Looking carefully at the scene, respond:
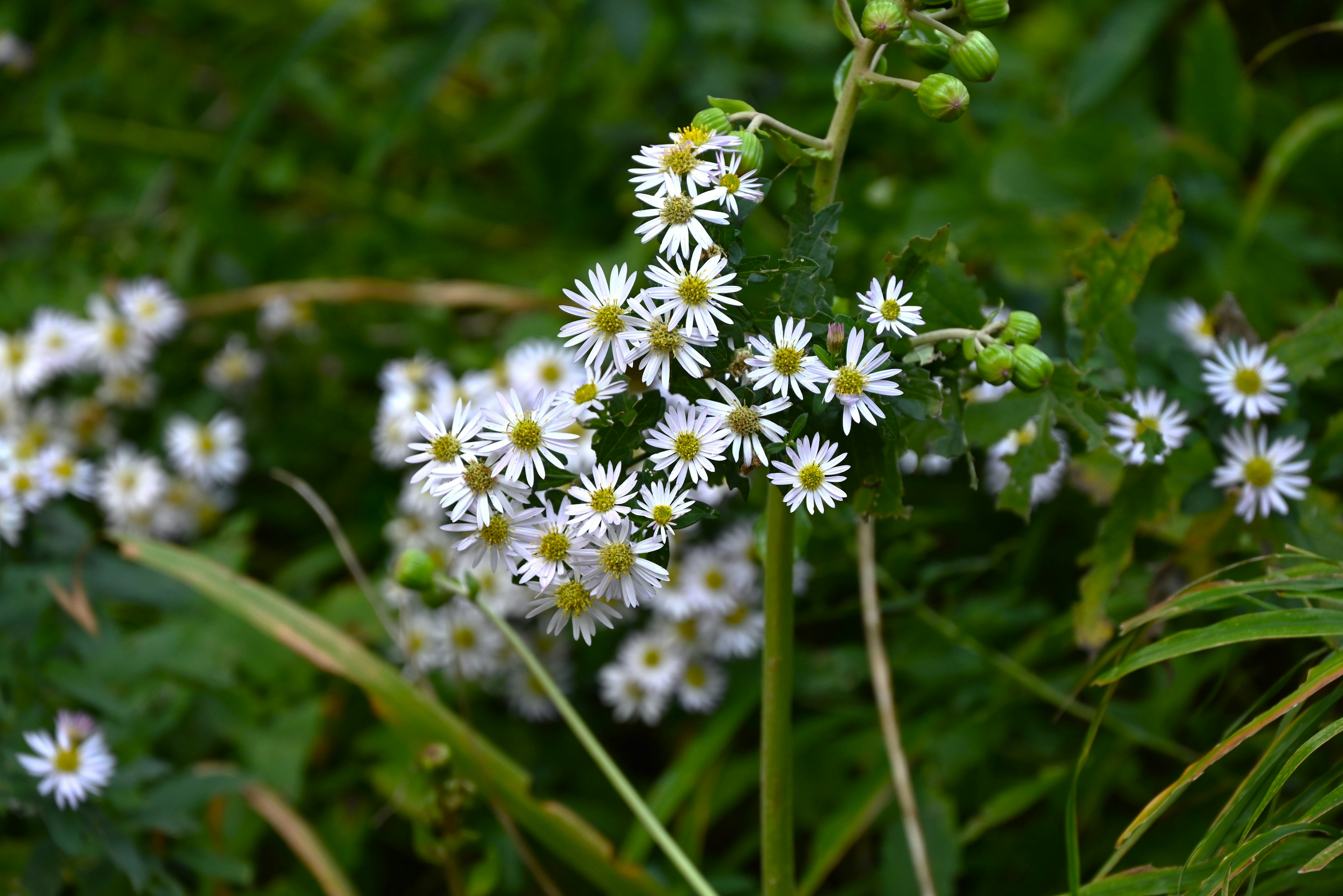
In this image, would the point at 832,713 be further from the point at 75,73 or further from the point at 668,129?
the point at 75,73

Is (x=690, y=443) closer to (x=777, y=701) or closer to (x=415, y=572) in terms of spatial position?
(x=777, y=701)

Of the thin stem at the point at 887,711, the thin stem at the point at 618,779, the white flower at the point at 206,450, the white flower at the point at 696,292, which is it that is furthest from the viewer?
the white flower at the point at 206,450

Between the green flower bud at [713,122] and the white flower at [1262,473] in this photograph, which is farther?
the white flower at [1262,473]

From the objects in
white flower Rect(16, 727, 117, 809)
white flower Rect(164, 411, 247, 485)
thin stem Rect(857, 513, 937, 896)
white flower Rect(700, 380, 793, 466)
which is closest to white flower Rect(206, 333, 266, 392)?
white flower Rect(164, 411, 247, 485)

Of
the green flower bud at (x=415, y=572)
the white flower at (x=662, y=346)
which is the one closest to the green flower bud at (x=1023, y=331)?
the white flower at (x=662, y=346)

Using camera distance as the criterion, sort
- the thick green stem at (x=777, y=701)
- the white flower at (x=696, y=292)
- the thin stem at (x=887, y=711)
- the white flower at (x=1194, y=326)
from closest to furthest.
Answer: the white flower at (x=696, y=292), the thick green stem at (x=777, y=701), the thin stem at (x=887, y=711), the white flower at (x=1194, y=326)

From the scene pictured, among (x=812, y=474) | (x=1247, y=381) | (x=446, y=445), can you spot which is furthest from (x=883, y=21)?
(x=1247, y=381)

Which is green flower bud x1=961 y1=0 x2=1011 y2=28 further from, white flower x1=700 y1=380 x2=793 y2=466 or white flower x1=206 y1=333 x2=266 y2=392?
white flower x1=206 y1=333 x2=266 y2=392

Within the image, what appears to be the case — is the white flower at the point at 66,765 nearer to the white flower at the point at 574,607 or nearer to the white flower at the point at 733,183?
the white flower at the point at 574,607
